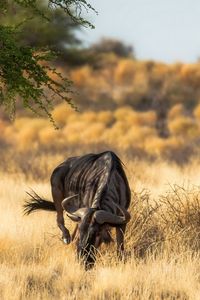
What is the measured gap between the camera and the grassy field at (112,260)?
8516mm

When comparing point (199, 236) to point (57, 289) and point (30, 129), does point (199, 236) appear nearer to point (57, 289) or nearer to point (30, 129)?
point (57, 289)

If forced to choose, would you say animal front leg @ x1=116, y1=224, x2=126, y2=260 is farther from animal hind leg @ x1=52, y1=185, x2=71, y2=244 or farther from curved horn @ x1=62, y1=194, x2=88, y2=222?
animal hind leg @ x1=52, y1=185, x2=71, y2=244

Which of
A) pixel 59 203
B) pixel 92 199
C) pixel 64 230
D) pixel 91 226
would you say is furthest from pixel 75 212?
pixel 59 203

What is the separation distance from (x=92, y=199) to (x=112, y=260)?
870 mm

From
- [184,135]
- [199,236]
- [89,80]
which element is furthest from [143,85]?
[199,236]

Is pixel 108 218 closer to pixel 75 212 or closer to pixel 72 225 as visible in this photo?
pixel 75 212

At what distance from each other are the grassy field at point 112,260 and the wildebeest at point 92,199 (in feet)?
0.90

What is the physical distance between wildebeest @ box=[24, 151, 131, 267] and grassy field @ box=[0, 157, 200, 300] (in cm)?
28

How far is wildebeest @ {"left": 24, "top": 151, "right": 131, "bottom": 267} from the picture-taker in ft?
29.9

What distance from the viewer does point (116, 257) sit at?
31.4ft

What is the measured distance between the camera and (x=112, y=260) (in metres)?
9.39

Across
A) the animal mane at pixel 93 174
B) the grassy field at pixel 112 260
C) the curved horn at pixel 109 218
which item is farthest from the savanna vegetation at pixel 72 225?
the animal mane at pixel 93 174

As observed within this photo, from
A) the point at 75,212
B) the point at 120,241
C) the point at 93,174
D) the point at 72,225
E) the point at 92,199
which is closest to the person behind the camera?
the point at 75,212

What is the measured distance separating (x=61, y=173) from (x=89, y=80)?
53.5 meters
